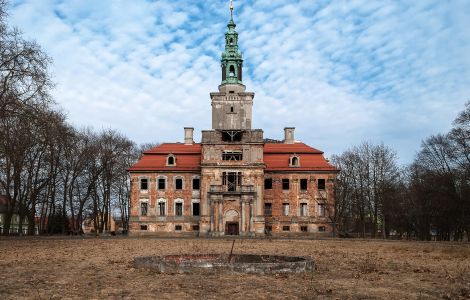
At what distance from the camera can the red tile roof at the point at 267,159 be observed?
185ft

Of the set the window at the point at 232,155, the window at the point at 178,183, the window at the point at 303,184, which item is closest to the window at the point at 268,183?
the window at the point at 303,184

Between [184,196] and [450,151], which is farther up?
[450,151]

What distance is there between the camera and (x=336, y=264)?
17.8m

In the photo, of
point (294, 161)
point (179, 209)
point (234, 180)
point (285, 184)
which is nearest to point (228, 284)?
point (234, 180)

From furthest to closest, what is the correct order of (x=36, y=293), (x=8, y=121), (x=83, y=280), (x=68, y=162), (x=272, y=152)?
(x=272, y=152) → (x=68, y=162) → (x=8, y=121) → (x=83, y=280) → (x=36, y=293)

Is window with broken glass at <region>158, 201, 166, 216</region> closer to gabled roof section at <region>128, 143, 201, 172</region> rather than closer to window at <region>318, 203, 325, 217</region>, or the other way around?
gabled roof section at <region>128, 143, 201, 172</region>

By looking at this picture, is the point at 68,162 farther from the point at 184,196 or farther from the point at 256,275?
the point at 256,275

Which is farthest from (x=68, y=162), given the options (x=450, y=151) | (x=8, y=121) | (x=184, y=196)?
(x=450, y=151)

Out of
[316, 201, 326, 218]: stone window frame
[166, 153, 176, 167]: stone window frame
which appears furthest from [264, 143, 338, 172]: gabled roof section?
[166, 153, 176, 167]: stone window frame

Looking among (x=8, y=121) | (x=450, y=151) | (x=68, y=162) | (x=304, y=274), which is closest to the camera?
(x=304, y=274)

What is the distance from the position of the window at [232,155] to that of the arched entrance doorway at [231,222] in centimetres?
565

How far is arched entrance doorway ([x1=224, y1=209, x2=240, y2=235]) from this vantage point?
53.1 m

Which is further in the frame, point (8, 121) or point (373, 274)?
point (8, 121)

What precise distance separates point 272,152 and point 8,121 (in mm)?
34519
